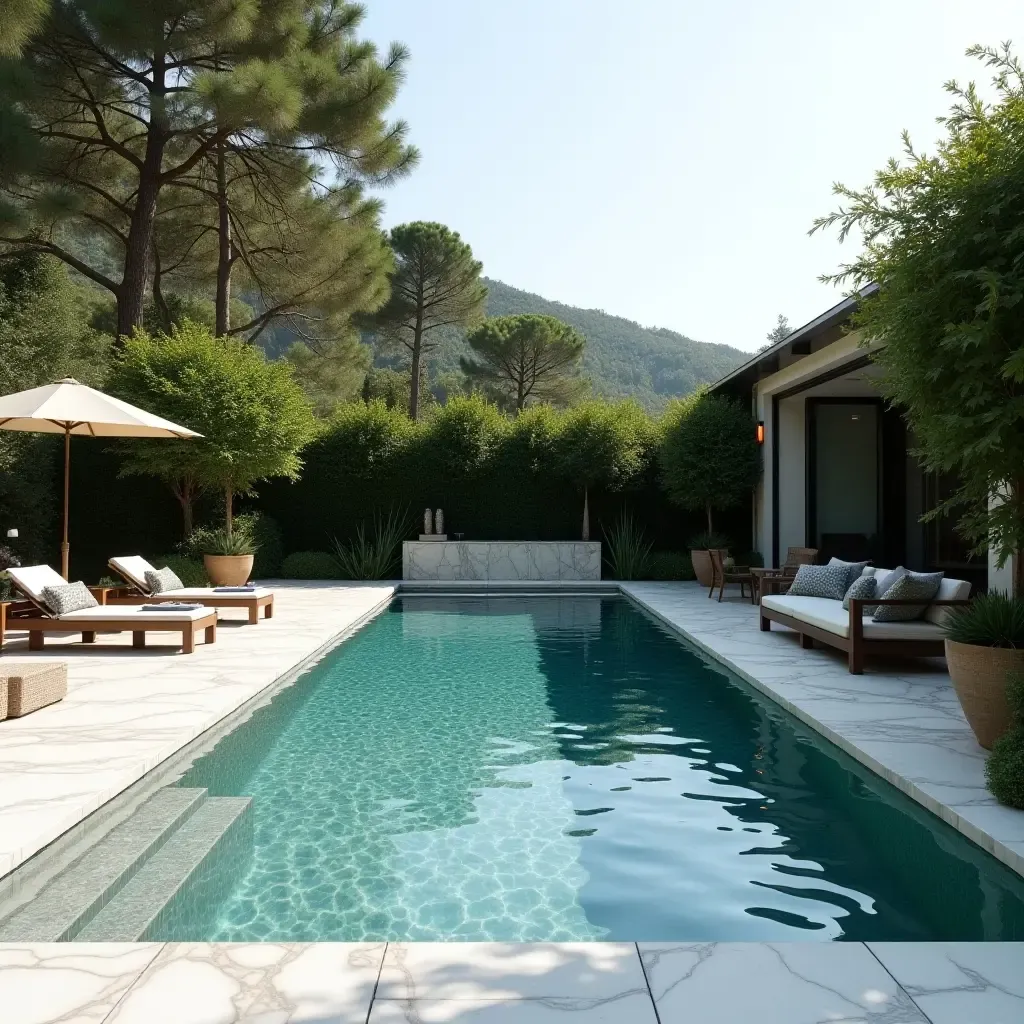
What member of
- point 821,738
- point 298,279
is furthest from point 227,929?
point 298,279

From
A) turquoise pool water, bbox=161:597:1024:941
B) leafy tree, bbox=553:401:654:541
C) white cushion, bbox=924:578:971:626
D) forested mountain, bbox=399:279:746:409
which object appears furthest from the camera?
forested mountain, bbox=399:279:746:409

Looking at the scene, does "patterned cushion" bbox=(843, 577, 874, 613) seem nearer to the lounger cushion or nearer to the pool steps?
the lounger cushion

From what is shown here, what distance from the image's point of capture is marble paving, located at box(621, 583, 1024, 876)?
3.80 m

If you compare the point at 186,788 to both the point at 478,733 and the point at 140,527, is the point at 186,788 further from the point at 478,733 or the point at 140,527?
the point at 140,527

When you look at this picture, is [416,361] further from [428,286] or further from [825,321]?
[825,321]

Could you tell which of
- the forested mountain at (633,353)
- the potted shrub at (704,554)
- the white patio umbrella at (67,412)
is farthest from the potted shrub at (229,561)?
the forested mountain at (633,353)

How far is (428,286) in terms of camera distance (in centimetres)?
3206

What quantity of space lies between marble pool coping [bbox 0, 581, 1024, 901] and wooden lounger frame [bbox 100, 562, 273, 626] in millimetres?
250

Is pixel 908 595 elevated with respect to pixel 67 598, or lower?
elevated

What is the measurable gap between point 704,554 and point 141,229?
471 inches

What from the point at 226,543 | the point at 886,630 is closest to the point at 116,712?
the point at 886,630

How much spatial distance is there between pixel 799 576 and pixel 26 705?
7.13m

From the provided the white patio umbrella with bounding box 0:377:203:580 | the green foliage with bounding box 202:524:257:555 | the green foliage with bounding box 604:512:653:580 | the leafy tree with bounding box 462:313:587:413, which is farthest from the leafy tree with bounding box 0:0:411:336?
the leafy tree with bounding box 462:313:587:413

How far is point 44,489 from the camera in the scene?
14969mm
